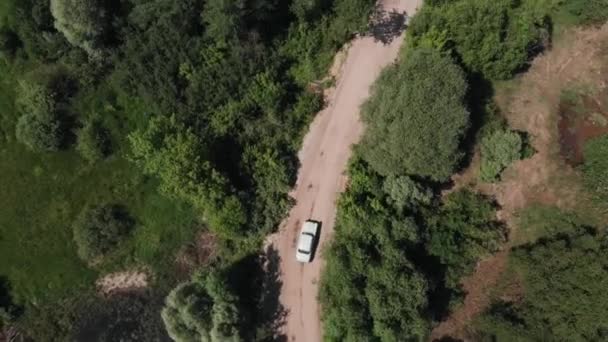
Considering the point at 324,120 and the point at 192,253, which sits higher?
the point at 324,120

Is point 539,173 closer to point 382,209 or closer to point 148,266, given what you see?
point 382,209

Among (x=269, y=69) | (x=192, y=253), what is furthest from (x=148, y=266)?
(x=269, y=69)

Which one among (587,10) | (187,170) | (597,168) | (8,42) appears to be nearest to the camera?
(187,170)

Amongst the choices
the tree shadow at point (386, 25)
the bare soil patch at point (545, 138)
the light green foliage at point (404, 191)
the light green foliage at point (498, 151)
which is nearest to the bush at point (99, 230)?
the light green foliage at point (404, 191)

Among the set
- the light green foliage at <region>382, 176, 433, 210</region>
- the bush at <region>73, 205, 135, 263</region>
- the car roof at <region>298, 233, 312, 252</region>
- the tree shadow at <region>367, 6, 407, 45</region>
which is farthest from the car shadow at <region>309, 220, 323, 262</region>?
the tree shadow at <region>367, 6, 407, 45</region>

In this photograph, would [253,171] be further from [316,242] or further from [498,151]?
[498,151]

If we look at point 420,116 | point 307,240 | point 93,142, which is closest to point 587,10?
point 420,116
